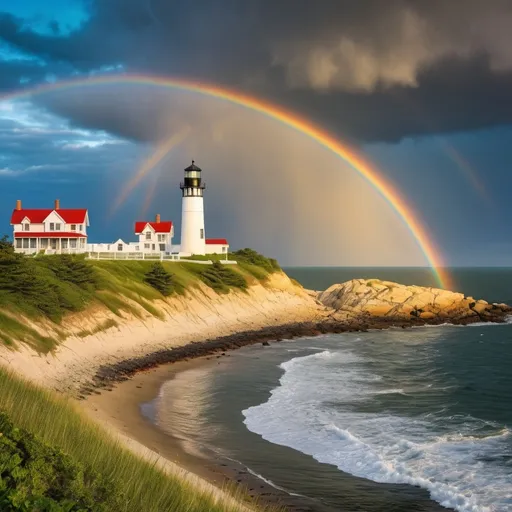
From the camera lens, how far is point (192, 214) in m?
91.9

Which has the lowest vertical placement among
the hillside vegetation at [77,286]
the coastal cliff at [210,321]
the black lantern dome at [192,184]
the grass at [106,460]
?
the coastal cliff at [210,321]

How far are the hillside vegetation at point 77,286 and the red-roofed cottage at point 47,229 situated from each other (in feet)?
46.1

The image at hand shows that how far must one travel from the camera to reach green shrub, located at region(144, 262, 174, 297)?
59772 millimetres

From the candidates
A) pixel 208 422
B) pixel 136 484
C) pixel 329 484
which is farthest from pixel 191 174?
pixel 136 484

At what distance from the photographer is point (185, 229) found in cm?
9150

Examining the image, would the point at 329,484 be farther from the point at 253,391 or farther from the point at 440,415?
the point at 253,391

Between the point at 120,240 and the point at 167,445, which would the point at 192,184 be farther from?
the point at 167,445

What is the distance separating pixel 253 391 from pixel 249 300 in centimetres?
3774

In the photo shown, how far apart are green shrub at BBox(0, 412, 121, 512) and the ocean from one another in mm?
10085

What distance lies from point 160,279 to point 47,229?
24614 mm

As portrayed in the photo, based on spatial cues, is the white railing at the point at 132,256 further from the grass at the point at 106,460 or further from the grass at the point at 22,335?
the grass at the point at 106,460

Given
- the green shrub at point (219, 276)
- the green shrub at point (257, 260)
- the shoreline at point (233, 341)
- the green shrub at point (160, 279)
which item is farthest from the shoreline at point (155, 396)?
the green shrub at point (257, 260)

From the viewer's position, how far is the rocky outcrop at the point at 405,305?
8119 cm

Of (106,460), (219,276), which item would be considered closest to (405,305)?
(219,276)
